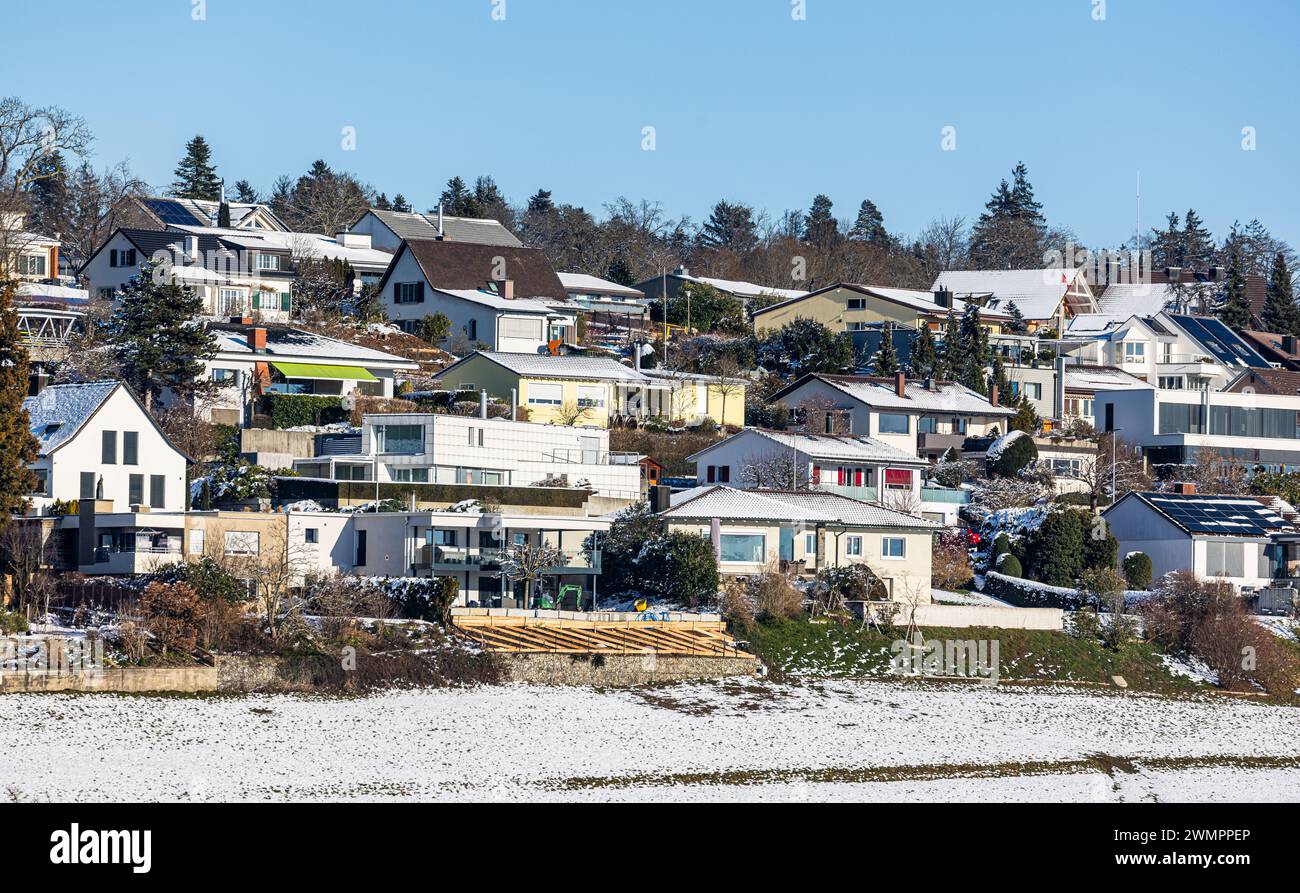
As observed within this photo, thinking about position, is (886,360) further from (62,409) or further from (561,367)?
(62,409)

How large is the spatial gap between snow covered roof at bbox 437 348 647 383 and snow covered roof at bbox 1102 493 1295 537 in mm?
20720

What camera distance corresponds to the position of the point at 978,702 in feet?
176

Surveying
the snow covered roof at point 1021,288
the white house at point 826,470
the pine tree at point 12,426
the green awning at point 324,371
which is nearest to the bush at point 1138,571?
the white house at point 826,470

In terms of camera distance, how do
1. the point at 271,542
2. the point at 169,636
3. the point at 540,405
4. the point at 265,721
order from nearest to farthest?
the point at 265,721 < the point at 169,636 < the point at 271,542 < the point at 540,405

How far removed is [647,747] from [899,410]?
131 feet

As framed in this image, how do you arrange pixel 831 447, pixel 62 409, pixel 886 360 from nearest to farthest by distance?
pixel 62 409 < pixel 831 447 < pixel 886 360

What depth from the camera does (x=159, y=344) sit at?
72.9 meters

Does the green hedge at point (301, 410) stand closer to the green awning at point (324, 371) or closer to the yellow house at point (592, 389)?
the green awning at point (324, 371)

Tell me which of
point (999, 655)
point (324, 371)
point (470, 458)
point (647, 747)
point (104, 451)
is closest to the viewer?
point (647, 747)

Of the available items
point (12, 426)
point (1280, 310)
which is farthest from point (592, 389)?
point (1280, 310)

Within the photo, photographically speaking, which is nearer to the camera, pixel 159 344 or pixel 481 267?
pixel 159 344
